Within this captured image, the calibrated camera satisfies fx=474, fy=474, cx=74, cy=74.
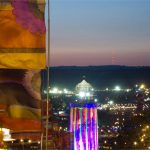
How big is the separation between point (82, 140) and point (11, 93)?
1954 cm

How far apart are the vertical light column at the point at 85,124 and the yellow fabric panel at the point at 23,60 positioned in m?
19.5

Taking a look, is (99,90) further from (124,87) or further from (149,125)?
(149,125)

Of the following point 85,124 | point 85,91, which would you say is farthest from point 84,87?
point 85,124

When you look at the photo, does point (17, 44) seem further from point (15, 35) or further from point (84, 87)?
point (84, 87)

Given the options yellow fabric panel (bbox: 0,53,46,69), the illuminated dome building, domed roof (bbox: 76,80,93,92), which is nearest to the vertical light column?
the illuminated dome building

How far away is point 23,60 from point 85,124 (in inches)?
876

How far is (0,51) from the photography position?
112 inches

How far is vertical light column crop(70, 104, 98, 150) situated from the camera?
22469 mm

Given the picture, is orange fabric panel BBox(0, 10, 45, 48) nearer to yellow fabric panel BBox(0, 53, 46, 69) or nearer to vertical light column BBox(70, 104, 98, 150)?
yellow fabric panel BBox(0, 53, 46, 69)

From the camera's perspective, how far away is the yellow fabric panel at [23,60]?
2.82 m

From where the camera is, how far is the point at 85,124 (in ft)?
81.7

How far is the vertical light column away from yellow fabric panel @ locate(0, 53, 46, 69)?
766 inches

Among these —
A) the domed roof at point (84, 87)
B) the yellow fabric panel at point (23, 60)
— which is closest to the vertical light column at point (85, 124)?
the domed roof at point (84, 87)

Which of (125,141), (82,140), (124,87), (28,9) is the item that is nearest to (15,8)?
(28,9)
